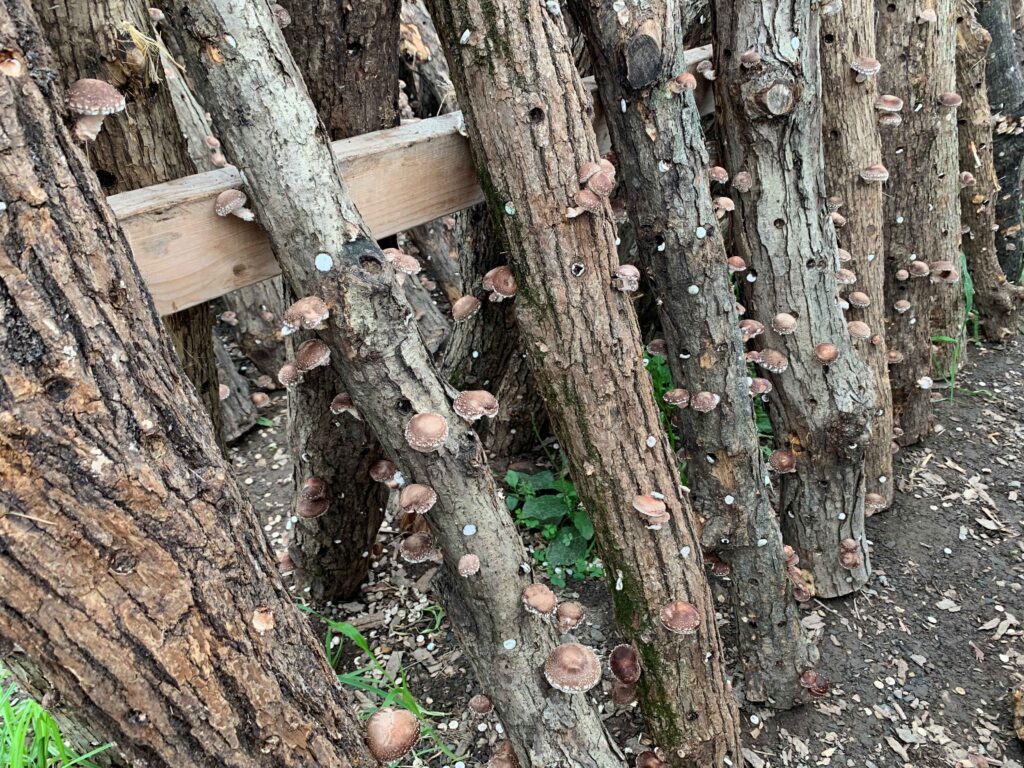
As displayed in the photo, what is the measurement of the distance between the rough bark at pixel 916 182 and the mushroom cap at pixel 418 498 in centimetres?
341

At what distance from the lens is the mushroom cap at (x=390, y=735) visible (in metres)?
1.93

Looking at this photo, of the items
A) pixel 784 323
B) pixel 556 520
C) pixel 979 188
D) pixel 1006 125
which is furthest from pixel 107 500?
pixel 1006 125

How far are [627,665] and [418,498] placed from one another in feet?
3.98

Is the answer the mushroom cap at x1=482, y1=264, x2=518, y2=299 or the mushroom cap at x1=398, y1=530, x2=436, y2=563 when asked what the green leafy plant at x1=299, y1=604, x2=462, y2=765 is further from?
the mushroom cap at x1=482, y1=264, x2=518, y2=299

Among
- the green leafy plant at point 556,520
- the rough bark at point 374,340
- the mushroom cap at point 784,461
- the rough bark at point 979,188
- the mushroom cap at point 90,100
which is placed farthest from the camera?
the rough bark at point 979,188

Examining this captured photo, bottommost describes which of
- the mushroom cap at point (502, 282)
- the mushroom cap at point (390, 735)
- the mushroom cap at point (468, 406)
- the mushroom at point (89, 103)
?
the mushroom cap at point (390, 735)

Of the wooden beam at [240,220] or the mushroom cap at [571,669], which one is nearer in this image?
the wooden beam at [240,220]

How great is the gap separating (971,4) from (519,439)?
4.18m

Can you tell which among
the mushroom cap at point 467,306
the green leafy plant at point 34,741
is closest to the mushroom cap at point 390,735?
the green leafy plant at point 34,741

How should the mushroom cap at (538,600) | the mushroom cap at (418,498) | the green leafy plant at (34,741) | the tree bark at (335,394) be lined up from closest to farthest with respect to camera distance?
the mushroom cap at (418,498) < the mushroom cap at (538,600) < the green leafy plant at (34,741) < the tree bark at (335,394)

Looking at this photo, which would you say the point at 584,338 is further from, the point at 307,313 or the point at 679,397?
the point at 307,313

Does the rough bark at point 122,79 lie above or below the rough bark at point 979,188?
above

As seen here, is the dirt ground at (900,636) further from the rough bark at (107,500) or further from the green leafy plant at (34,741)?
the rough bark at (107,500)

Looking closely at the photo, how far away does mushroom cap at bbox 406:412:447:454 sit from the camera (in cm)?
197
